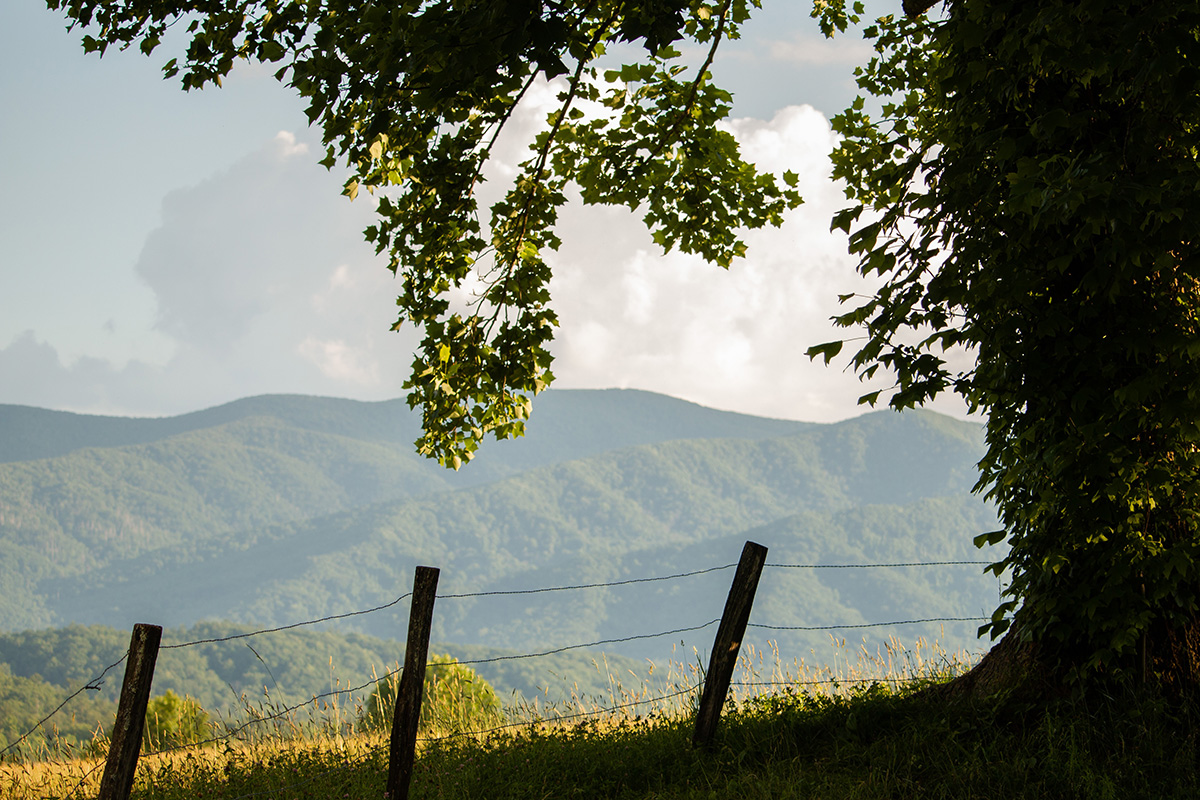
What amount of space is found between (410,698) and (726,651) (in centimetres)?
216

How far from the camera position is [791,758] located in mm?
6082

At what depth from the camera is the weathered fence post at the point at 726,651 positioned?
20.9ft

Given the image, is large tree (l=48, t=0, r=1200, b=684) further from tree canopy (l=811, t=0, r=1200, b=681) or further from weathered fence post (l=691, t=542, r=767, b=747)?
weathered fence post (l=691, t=542, r=767, b=747)

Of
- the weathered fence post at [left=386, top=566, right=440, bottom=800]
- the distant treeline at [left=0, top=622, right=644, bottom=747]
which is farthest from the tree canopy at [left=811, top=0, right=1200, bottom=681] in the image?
the distant treeline at [left=0, top=622, right=644, bottom=747]

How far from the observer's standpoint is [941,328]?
5820 mm

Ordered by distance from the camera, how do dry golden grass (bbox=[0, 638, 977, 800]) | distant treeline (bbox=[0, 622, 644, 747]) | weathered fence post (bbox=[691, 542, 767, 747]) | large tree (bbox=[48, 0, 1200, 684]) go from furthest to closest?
1. distant treeline (bbox=[0, 622, 644, 747])
2. dry golden grass (bbox=[0, 638, 977, 800])
3. weathered fence post (bbox=[691, 542, 767, 747])
4. large tree (bbox=[48, 0, 1200, 684])

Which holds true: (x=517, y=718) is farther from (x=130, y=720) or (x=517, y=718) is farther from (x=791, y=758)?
(x=130, y=720)

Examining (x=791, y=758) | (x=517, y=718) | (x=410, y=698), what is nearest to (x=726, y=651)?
(x=791, y=758)

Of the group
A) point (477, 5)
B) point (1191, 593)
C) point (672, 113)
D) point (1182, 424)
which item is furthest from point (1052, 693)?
point (672, 113)

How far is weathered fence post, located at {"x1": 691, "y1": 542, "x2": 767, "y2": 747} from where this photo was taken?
20.9 ft

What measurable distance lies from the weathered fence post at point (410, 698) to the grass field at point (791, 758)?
0.34 meters

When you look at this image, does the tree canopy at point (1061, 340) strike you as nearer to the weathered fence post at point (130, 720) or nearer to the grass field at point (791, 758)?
the grass field at point (791, 758)

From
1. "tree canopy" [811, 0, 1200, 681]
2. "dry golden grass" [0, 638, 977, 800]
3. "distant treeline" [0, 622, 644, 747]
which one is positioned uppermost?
"tree canopy" [811, 0, 1200, 681]

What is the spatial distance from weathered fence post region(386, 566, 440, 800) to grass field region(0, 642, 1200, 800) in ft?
1.12
